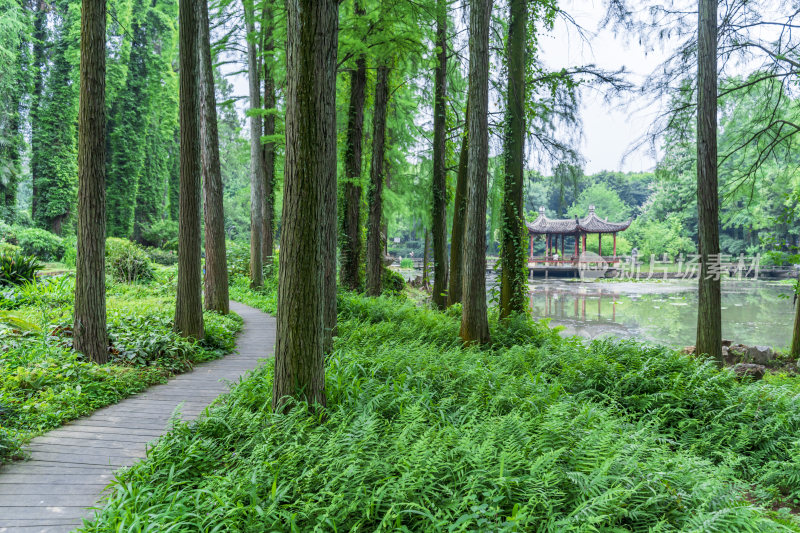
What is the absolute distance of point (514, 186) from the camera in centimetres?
815

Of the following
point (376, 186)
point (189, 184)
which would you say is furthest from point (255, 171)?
point (189, 184)

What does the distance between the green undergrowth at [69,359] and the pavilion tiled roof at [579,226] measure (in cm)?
3129

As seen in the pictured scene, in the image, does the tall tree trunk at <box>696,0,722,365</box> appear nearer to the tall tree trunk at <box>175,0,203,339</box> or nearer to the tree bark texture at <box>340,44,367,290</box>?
the tree bark texture at <box>340,44,367,290</box>

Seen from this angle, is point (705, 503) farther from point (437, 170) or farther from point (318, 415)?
point (437, 170)

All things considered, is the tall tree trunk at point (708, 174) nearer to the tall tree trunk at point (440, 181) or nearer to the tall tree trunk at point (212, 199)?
the tall tree trunk at point (440, 181)

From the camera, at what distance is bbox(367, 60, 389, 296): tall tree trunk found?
33.5ft

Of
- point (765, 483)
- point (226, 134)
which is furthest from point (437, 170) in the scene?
point (226, 134)

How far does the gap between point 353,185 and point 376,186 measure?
0.55 meters

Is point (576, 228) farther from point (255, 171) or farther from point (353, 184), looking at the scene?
point (353, 184)

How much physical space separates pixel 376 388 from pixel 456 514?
5.77ft

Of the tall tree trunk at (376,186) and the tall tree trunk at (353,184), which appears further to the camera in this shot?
the tall tree trunk at (376,186)

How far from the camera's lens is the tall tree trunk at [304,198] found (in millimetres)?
3123

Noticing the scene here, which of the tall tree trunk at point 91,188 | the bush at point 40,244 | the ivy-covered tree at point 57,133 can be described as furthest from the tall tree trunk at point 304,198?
the ivy-covered tree at point 57,133

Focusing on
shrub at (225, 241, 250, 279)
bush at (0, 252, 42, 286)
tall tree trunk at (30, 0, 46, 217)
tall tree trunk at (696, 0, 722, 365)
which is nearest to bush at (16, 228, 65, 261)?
tall tree trunk at (30, 0, 46, 217)
